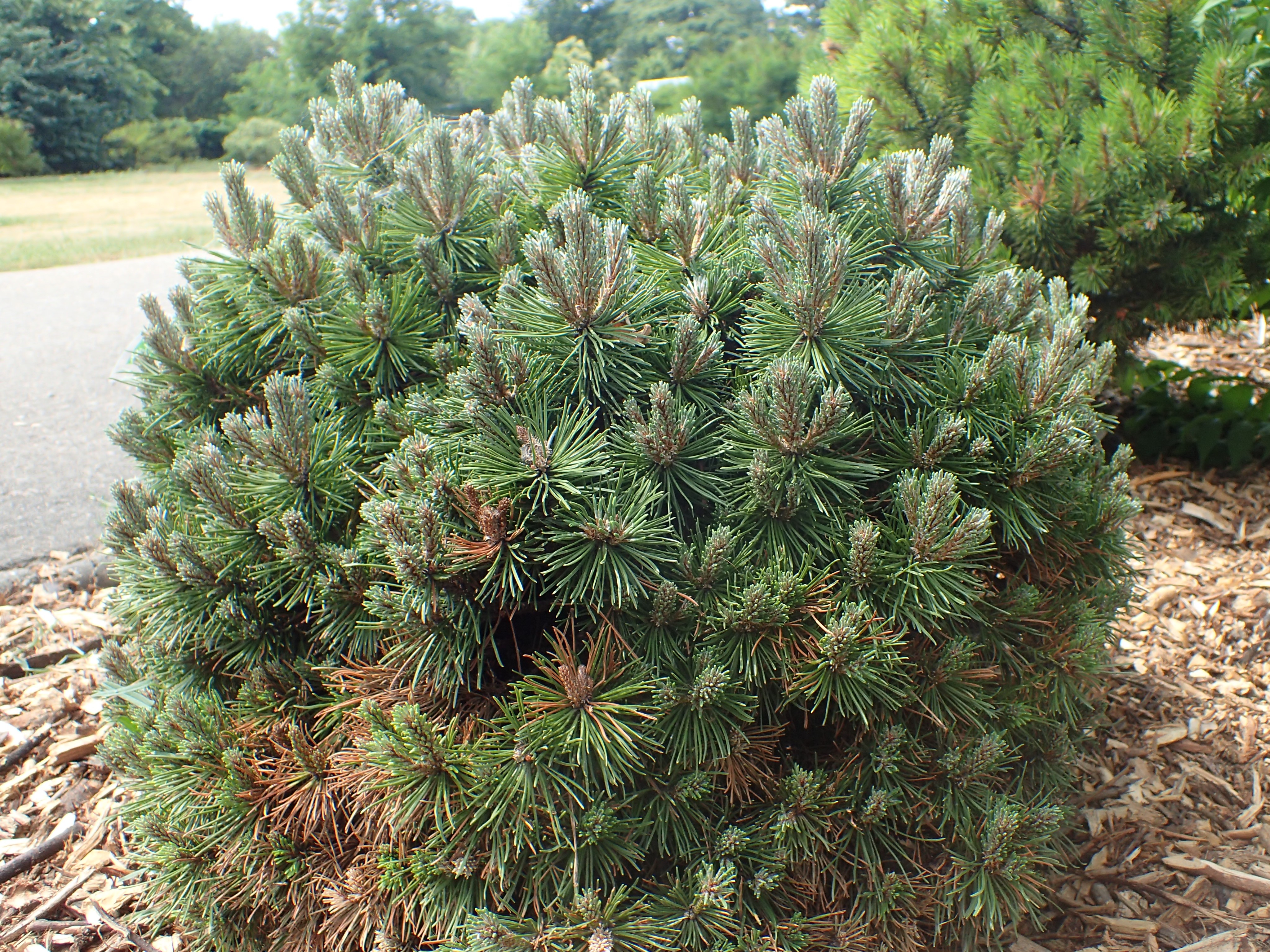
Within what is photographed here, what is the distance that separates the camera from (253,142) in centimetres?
2633

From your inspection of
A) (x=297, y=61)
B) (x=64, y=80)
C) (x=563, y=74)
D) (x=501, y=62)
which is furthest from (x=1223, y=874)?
(x=297, y=61)

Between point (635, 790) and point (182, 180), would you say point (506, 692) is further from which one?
point (182, 180)

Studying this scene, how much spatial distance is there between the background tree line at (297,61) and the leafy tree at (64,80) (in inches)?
1.8

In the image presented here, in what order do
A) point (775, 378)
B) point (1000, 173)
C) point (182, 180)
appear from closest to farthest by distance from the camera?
point (775, 378) < point (1000, 173) < point (182, 180)

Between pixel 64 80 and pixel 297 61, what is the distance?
11195 mm

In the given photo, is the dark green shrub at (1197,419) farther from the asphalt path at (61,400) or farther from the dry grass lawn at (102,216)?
the dry grass lawn at (102,216)

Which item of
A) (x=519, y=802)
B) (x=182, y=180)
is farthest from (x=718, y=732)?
(x=182, y=180)

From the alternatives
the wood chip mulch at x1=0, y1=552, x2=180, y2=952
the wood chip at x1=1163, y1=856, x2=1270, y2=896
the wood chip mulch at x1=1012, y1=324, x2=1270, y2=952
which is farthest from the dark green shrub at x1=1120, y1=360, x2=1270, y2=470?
the wood chip mulch at x1=0, y1=552, x2=180, y2=952

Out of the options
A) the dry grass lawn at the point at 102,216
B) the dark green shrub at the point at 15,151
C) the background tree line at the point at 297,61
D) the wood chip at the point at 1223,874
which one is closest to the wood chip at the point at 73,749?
the wood chip at the point at 1223,874

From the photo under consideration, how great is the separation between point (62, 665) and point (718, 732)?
2.53 m

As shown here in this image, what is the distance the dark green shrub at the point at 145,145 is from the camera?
25.7 m

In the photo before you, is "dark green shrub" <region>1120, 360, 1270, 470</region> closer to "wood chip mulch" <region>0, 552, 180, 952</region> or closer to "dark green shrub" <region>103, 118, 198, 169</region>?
"wood chip mulch" <region>0, 552, 180, 952</region>

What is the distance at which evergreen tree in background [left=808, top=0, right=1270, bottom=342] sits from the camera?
3193 mm

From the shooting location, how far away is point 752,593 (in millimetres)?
1534
